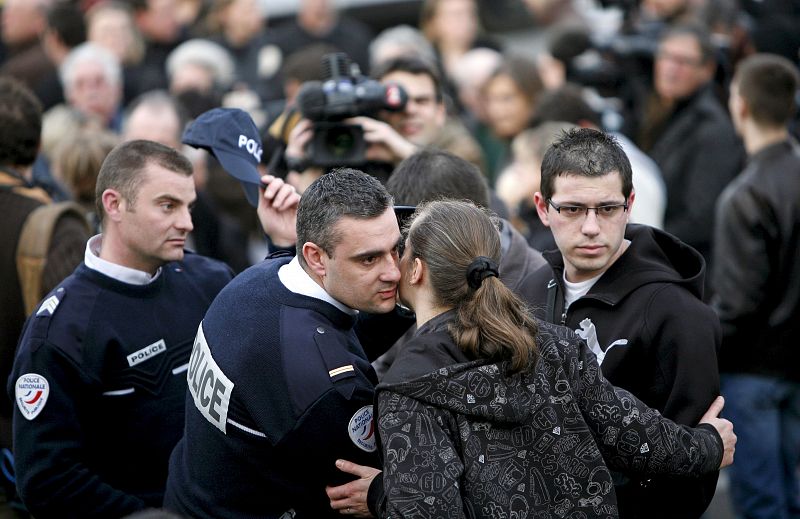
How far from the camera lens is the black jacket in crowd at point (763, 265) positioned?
5.36 m

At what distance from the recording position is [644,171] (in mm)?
5574

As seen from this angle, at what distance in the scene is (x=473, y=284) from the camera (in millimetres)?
2924

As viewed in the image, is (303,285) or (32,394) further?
(32,394)

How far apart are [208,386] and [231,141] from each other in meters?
1.01

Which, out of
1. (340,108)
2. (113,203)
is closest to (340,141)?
(340,108)

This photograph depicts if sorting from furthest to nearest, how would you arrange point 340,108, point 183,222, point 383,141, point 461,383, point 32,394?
point 383,141
point 340,108
point 183,222
point 32,394
point 461,383

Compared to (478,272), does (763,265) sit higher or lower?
lower

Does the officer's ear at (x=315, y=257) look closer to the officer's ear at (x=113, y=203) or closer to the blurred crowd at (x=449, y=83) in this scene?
the officer's ear at (x=113, y=203)

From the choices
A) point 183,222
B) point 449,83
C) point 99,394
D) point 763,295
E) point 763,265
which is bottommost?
point 449,83

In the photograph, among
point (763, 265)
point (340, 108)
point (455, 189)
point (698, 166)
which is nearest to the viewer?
point (455, 189)

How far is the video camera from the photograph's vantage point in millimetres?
4602

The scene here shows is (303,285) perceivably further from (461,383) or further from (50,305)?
(50,305)

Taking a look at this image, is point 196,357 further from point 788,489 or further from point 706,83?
point 706,83

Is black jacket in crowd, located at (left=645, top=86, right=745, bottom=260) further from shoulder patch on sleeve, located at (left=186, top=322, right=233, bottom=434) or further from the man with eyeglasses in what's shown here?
shoulder patch on sleeve, located at (left=186, top=322, right=233, bottom=434)
